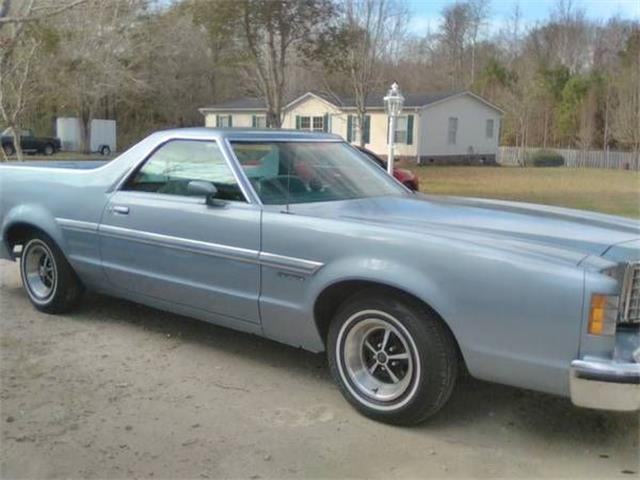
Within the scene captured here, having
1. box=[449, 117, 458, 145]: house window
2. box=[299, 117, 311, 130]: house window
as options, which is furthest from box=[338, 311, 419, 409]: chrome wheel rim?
box=[299, 117, 311, 130]: house window

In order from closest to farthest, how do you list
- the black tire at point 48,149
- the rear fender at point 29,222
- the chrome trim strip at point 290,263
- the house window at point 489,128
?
the chrome trim strip at point 290,263, the rear fender at point 29,222, the black tire at point 48,149, the house window at point 489,128

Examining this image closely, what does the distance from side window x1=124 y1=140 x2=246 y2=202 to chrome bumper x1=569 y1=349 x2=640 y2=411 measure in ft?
7.25

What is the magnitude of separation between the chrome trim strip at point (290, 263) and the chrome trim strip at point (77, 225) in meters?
1.64

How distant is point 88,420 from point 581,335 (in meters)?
2.49

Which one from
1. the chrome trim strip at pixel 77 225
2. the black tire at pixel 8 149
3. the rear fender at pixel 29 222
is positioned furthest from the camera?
the black tire at pixel 8 149

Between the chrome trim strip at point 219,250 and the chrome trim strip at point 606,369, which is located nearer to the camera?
the chrome trim strip at point 606,369

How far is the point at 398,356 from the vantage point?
12.4 feet

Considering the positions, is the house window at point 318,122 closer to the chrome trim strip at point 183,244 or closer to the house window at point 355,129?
the house window at point 355,129

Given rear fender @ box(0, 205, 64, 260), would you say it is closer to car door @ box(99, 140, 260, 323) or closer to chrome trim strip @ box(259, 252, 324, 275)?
car door @ box(99, 140, 260, 323)

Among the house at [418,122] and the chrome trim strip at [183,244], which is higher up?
the house at [418,122]

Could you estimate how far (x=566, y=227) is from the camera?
404 cm

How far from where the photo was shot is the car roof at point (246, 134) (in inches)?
191

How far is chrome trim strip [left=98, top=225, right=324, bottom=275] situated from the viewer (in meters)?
4.01

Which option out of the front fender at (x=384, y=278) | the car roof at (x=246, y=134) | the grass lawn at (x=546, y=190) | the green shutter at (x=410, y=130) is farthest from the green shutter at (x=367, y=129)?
the front fender at (x=384, y=278)
